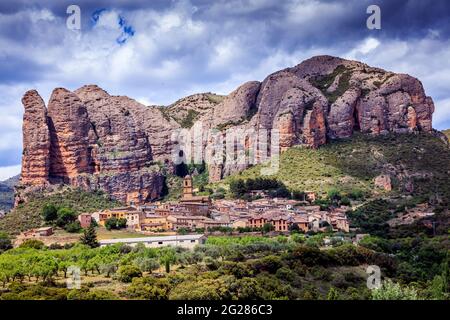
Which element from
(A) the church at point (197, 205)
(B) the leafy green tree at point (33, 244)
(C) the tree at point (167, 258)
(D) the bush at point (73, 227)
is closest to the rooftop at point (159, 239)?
(B) the leafy green tree at point (33, 244)

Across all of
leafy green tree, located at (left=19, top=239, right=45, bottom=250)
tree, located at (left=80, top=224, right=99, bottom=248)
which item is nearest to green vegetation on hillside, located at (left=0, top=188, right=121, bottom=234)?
leafy green tree, located at (left=19, top=239, right=45, bottom=250)

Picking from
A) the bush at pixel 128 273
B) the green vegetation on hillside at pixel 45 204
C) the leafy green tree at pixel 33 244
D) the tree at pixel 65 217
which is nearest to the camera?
the bush at pixel 128 273

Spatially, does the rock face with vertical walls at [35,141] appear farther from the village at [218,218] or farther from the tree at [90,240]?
the tree at [90,240]

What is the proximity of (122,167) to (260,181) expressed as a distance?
24550 mm

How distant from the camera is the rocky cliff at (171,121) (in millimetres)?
107062

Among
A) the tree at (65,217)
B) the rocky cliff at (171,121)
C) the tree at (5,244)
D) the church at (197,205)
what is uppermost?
the rocky cliff at (171,121)

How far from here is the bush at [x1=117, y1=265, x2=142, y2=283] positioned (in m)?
46.7

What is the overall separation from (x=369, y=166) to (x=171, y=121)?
40.6 metres

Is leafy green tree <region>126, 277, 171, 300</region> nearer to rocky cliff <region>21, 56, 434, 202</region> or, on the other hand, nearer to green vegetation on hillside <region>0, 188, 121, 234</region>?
green vegetation on hillside <region>0, 188, 121, 234</region>

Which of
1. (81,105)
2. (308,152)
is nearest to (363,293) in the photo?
(308,152)

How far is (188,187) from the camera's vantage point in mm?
101188

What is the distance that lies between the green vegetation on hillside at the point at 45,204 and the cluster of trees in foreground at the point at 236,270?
22410 millimetres

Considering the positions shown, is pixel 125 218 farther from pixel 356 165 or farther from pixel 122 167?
pixel 356 165

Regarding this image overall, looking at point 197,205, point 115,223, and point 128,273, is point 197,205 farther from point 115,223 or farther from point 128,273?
point 128,273
